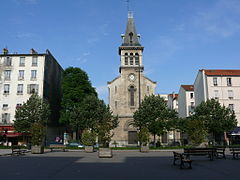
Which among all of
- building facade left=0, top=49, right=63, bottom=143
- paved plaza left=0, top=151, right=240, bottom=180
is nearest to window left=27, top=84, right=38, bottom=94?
building facade left=0, top=49, right=63, bottom=143

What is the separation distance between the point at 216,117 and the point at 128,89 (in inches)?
628

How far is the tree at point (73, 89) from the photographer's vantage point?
1695 inches

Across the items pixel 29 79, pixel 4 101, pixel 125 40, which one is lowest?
pixel 4 101

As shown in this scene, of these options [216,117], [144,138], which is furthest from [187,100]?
[144,138]

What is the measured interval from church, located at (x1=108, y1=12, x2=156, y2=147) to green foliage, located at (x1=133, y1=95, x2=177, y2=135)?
631 cm

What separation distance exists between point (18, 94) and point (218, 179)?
38699 mm

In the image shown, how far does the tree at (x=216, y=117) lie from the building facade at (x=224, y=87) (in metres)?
6.35

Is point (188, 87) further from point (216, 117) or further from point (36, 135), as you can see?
point (36, 135)

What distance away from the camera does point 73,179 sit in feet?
30.8

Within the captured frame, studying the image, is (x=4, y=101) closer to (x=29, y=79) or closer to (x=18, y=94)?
(x=18, y=94)

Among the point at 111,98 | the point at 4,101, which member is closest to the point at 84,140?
the point at 111,98

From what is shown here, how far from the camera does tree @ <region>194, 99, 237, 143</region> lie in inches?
1393

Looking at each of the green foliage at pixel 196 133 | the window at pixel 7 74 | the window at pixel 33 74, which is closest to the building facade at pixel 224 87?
the green foliage at pixel 196 133

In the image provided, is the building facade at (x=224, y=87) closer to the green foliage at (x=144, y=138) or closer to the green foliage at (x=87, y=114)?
the green foliage at (x=87, y=114)
